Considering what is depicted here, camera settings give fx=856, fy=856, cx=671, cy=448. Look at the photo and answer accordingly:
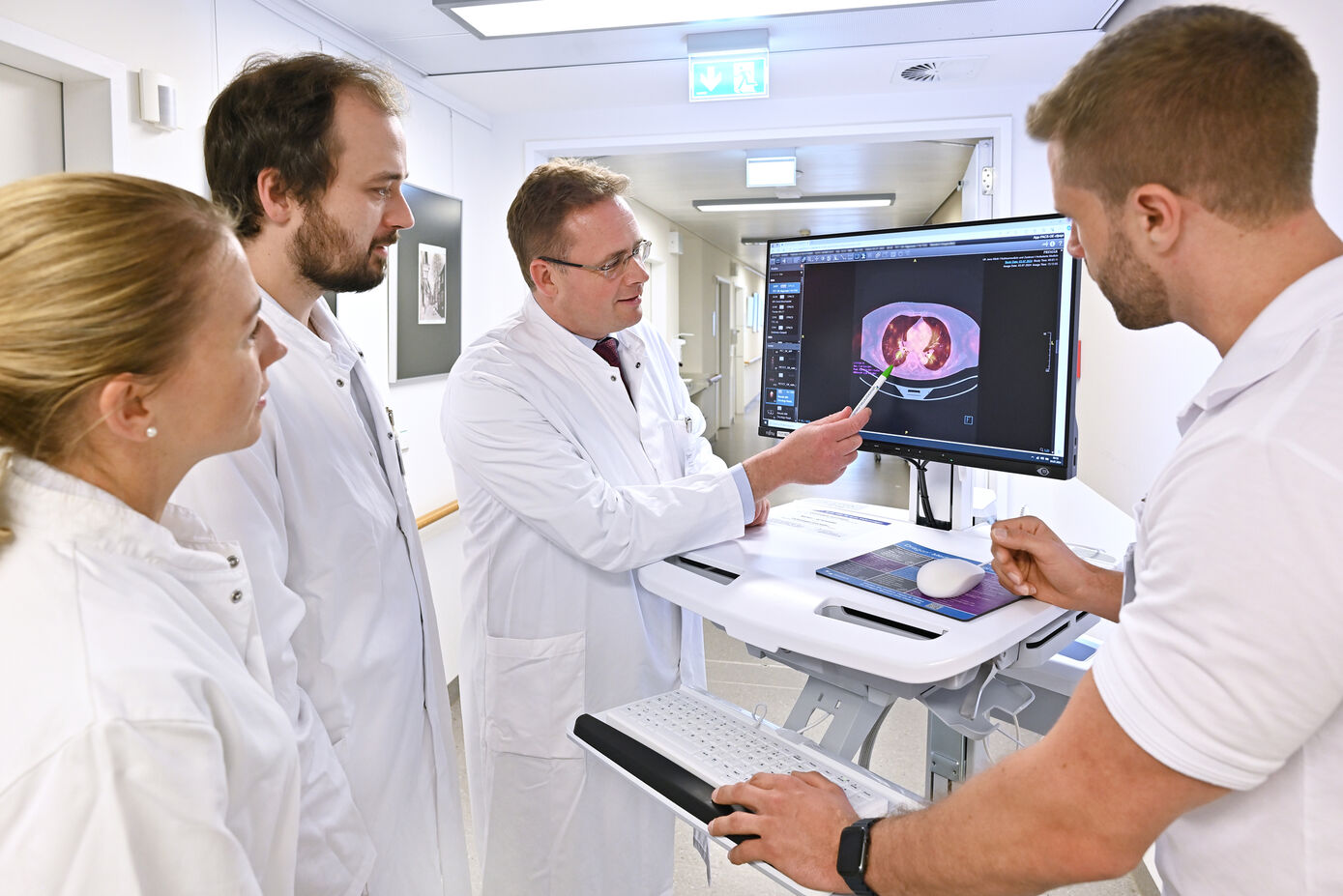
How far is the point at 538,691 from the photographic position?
172 centimetres

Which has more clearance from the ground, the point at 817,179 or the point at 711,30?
the point at 817,179

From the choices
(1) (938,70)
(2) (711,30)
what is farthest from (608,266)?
(1) (938,70)

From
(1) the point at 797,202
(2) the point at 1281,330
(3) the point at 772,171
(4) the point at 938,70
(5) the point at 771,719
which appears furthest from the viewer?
(1) the point at 797,202

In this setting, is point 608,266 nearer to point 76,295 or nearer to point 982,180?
point 76,295

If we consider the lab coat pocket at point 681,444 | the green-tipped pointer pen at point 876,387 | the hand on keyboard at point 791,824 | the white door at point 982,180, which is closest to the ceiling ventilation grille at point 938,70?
the white door at point 982,180

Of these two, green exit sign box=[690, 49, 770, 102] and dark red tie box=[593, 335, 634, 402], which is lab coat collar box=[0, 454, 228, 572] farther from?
green exit sign box=[690, 49, 770, 102]

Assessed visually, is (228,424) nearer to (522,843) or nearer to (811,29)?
(522,843)

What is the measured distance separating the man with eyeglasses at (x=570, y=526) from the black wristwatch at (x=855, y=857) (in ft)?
2.32

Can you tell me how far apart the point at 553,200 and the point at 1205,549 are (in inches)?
59.8

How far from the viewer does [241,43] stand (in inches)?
93.0

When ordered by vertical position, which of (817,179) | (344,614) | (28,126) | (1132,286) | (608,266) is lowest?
(344,614)

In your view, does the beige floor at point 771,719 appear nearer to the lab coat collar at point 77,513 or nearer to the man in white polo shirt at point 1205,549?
the man in white polo shirt at point 1205,549

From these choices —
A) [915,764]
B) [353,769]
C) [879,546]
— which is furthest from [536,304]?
[915,764]

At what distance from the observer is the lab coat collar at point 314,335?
1.27 meters
